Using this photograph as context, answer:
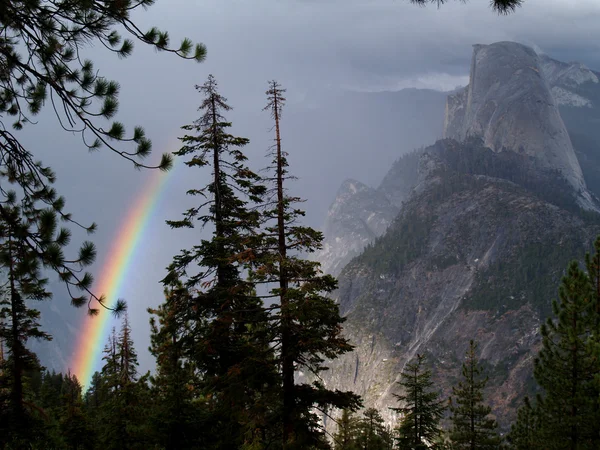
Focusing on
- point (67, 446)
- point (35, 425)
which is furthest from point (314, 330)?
point (67, 446)

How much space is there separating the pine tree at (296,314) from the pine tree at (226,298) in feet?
1.82

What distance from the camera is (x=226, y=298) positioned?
13453mm

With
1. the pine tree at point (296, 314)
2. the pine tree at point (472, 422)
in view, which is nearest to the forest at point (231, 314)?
the pine tree at point (296, 314)

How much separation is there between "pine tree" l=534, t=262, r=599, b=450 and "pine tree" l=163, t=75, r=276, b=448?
9.44 meters

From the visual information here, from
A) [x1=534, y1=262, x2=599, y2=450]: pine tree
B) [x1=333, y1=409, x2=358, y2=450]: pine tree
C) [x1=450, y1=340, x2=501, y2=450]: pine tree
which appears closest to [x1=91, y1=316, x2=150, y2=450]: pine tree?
[x1=333, y1=409, x2=358, y2=450]: pine tree

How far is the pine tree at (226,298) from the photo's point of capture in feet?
38.9

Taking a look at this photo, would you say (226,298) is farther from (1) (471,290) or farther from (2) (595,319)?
(1) (471,290)

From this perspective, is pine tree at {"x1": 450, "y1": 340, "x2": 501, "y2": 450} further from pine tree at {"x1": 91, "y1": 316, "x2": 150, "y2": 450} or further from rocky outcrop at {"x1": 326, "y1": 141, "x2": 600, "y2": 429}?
rocky outcrop at {"x1": 326, "y1": 141, "x2": 600, "y2": 429}

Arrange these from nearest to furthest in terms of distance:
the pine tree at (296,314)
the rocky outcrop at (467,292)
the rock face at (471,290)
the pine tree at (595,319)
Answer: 1. the pine tree at (296,314)
2. the pine tree at (595,319)
3. the rock face at (471,290)
4. the rocky outcrop at (467,292)

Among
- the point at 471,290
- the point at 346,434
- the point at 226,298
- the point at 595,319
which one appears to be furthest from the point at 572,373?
the point at 471,290

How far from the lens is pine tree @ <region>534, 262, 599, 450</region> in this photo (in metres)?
14.1

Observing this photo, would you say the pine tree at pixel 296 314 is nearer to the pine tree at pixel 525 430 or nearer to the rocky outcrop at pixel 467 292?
the pine tree at pixel 525 430

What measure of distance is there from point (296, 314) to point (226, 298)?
11.0 feet

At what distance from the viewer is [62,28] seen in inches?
240
